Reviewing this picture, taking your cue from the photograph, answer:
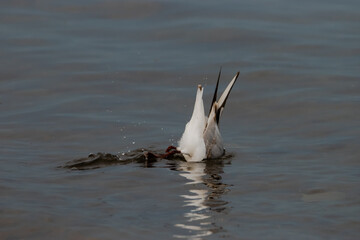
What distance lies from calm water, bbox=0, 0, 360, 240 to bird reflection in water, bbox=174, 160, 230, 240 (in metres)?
0.02

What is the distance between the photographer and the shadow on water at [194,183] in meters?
6.21

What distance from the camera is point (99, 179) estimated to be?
7539 mm

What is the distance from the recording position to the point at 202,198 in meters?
6.97

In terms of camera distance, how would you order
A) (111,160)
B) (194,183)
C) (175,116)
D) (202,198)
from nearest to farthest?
(202,198), (194,183), (111,160), (175,116)

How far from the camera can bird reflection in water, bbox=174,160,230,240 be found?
616 centimetres

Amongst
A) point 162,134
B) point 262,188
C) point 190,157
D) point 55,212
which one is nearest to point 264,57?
point 162,134

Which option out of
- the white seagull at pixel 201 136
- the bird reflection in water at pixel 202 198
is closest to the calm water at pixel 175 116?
the bird reflection in water at pixel 202 198

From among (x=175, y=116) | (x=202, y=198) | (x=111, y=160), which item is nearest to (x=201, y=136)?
(x=111, y=160)

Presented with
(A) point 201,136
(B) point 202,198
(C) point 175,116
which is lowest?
(B) point 202,198

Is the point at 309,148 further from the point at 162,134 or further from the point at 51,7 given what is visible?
the point at 51,7

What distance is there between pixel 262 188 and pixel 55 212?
1.90m

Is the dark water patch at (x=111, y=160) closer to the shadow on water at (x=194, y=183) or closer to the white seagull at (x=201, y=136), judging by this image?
the shadow on water at (x=194, y=183)

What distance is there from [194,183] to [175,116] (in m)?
→ 2.74

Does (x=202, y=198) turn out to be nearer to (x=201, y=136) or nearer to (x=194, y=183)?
(x=194, y=183)
